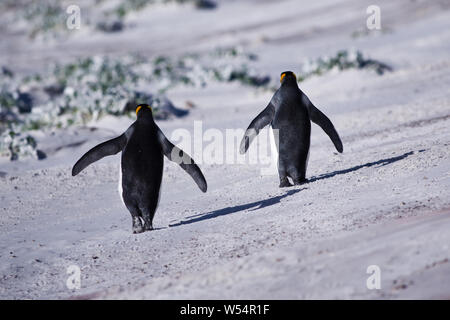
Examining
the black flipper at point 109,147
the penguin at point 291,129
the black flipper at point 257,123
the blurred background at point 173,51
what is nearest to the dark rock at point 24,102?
the blurred background at point 173,51

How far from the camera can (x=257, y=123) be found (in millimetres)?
6387

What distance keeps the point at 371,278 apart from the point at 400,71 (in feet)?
29.0

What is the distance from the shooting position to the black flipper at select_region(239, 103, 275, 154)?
6.32 meters

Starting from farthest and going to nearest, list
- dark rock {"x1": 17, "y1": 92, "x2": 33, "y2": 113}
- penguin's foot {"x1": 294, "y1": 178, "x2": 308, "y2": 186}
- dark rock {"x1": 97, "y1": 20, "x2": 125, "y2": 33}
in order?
dark rock {"x1": 97, "y1": 20, "x2": 125, "y2": 33} → dark rock {"x1": 17, "y1": 92, "x2": 33, "y2": 113} → penguin's foot {"x1": 294, "y1": 178, "x2": 308, "y2": 186}

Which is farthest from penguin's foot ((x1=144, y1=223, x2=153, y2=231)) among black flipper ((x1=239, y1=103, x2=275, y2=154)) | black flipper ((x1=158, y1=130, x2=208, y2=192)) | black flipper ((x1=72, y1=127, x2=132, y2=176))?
black flipper ((x1=239, y1=103, x2=275, y2=154))

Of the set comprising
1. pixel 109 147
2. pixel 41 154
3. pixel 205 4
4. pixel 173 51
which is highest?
pixel 205 4

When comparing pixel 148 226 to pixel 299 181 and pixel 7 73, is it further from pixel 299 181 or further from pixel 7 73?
pixel 7 73

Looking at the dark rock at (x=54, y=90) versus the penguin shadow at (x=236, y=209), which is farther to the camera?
the dark rock at (x=54, y=90)

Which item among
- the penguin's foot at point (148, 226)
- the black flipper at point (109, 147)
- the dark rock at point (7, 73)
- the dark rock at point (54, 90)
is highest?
the dark rock at point (7, 73)

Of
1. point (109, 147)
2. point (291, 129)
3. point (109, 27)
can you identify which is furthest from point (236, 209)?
point (109, 27)

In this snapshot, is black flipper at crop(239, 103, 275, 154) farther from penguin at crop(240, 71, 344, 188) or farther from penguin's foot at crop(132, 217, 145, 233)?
penguin's foot at crop(132, 217, 145, 233)

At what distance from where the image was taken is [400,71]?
12.0 m

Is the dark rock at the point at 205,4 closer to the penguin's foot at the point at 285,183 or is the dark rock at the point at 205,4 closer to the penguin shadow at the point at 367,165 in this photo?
the penguin shadow at the point at 367,165

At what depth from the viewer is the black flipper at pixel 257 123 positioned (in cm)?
632
